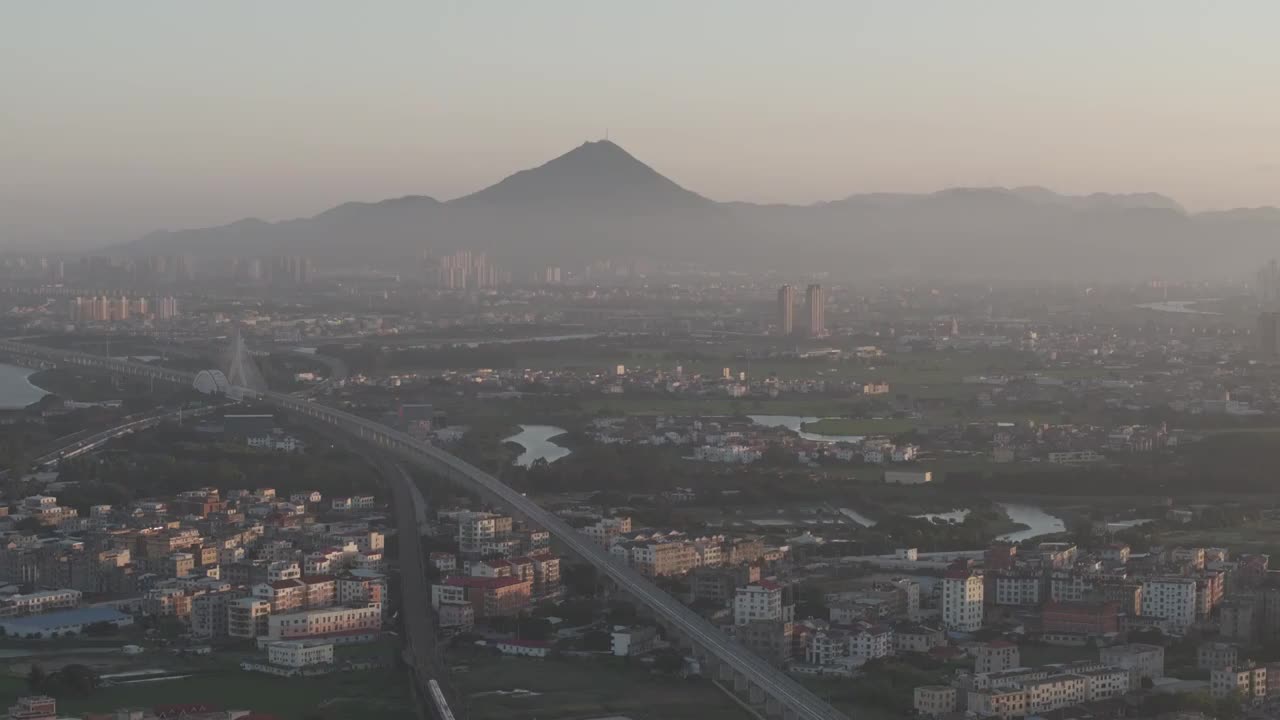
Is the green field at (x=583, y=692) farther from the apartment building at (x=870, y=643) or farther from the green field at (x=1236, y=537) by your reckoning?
the green field at (x=1236, y=537)

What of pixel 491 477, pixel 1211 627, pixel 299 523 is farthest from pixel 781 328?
pixel 1211 627

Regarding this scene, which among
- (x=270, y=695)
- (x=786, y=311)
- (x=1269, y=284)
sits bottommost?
(x=270, y=695)

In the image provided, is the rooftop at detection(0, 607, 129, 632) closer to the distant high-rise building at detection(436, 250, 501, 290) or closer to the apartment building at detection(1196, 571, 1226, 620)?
the apartment building at detection(1196, 571, 1226, 620)

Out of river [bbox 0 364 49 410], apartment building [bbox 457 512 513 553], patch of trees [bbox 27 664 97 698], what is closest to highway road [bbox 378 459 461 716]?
apartment building [bbox 457 512 513 553]

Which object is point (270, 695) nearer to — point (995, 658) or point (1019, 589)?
point (995, 658)

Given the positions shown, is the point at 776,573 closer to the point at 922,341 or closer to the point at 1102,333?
the point at 922,341

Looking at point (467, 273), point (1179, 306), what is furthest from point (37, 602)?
point (467, 273)
